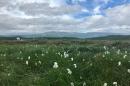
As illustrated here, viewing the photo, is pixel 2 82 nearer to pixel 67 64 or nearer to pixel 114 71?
pixel 67 64

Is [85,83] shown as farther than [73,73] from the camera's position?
No

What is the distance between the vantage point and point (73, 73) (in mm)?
16812

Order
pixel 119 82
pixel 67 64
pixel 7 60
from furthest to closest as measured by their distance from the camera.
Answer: pixel 7 60, pixel 67 64, pixel 119 82

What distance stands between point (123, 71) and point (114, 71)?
47 cm

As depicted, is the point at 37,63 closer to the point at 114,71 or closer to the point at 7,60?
the point at 7,60

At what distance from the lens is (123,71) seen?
1719 centimetres

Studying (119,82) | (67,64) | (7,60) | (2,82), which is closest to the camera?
(2,82)

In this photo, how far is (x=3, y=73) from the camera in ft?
53.0

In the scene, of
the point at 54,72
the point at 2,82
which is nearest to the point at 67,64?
the point at 54,72

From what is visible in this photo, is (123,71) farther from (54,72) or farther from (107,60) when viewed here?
(54,72)

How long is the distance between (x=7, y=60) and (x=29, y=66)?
143 cm

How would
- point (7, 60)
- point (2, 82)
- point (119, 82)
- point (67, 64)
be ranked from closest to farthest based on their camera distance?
point (2, 82)
point (119, 82)
point (67, 64)
point (7, 60)

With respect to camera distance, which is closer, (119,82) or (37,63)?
(119,82)

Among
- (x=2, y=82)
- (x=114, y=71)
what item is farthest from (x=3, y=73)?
(x=114, y=71)
